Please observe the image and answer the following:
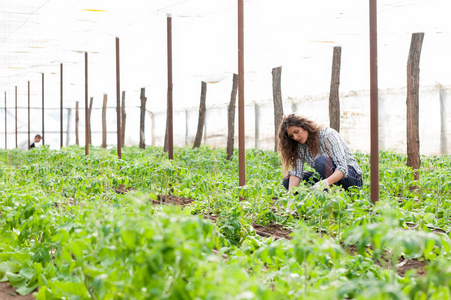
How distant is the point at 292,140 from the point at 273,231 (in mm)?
1046

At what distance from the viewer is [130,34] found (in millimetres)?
8656

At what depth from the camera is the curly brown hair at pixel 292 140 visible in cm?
477

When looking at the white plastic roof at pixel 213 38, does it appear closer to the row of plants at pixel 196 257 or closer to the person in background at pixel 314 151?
the person in background at pixel 314 151

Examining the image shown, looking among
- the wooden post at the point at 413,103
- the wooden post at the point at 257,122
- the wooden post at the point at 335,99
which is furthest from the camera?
the wooden post at the point at 257,122

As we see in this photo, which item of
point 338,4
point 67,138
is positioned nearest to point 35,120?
point 67,138

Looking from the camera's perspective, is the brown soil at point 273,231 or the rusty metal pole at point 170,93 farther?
the rusty metal pole at point 170,93

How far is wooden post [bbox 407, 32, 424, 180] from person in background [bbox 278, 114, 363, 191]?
3.66 m

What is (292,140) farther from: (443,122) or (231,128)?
(443,122)

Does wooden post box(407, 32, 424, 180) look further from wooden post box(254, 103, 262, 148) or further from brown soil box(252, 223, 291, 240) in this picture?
wooden post box(254, 103, 262, 148)

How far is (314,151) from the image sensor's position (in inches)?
198

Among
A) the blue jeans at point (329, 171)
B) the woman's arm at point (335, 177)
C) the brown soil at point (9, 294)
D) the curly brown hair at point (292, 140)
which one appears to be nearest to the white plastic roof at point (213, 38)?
the curly brown hair at point (292, 140)

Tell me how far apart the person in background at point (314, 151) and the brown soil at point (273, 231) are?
0.47 metres

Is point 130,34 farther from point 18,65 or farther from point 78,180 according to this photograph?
point 18,65

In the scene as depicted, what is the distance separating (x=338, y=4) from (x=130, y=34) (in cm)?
417
